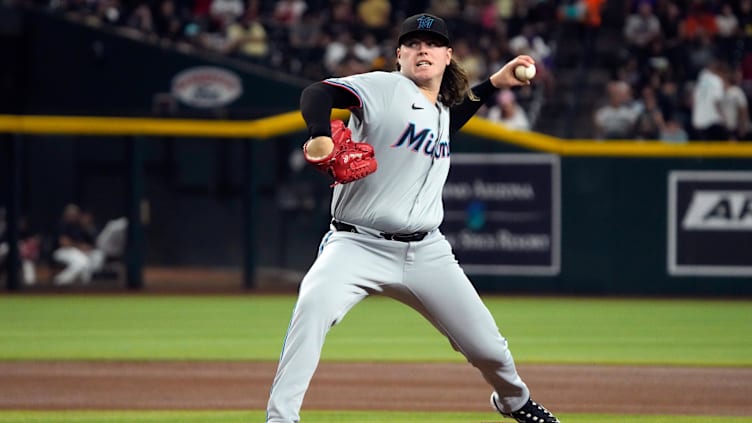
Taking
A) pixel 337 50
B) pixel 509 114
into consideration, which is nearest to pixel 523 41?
pixel 337 50

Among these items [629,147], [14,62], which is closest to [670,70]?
[629,147]

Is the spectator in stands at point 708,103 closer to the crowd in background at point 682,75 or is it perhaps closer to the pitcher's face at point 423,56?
the crowd in background at point 682,75

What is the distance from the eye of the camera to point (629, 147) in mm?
14773

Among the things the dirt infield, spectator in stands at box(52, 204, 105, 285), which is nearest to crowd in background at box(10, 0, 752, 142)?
spectator in stands at box(52, 204, 105, 285)

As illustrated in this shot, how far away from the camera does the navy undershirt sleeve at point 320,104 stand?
15.0ft

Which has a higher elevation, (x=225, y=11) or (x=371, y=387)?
(x=225, y=11)

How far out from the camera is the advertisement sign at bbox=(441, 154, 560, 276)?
1489 centimetres

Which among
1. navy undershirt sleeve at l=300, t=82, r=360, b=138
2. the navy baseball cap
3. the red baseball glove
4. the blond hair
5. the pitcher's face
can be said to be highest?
the navy baseball cap

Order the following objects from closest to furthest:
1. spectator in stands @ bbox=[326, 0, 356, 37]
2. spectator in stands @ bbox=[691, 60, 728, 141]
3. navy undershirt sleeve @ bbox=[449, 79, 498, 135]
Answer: navy undershirt sleeve @ bbox=[449, 79, 498, 135] → spectator in stands @ bbox=[691, 60, 728, 141] → spectator in stands @ bbox=[326, 0, 356, 37]

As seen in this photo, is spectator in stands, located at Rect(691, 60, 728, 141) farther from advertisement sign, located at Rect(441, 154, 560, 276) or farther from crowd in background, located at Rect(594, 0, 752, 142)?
advertisement sign, located at Rect(441, 154, 560, 276)

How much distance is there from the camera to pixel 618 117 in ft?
52.2

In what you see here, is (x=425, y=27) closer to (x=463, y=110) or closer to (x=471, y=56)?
(x=463, y=110)

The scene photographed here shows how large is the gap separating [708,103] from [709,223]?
192 cm

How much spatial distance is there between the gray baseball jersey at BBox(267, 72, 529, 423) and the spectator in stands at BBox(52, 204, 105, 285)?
10496mm
